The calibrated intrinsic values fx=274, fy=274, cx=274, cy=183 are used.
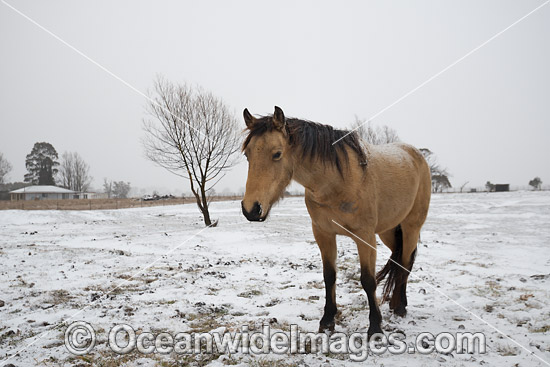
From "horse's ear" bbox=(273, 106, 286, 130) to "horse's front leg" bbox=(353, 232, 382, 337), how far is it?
140cm

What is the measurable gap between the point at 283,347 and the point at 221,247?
6.04 meters

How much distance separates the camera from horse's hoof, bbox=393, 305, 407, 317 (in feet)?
11.6

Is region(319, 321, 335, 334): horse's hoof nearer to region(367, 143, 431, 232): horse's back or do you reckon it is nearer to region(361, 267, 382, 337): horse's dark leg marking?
region(361, 267, 382, 337): horse's dark leg marking

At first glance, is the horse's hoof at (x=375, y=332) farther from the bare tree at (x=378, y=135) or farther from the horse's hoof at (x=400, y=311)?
the bare tree at (x=378, y=135)

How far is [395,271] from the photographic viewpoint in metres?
3.85

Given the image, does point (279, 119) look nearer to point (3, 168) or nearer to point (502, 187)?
point (502, 187)

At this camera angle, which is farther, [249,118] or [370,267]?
[370,267]

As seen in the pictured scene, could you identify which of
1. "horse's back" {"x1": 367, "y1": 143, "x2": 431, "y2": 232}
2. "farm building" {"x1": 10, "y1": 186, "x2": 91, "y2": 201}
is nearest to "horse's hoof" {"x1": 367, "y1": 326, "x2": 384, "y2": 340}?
"horse's back" {"x1": 367, "y1": 143, "x2": 431, "y2": 232}

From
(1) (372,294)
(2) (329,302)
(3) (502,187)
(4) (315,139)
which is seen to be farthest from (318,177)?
(3) (502,187)

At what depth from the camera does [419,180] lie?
12.7 feet

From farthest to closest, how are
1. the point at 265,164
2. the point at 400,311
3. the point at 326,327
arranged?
the point at 400,311 < the point at 326,327 < the point at 265,164

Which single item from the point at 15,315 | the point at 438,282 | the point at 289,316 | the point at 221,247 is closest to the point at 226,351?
the point at 289,316

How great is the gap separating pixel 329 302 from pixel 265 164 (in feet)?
6.20

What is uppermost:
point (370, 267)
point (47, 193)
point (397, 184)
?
point (47, 193)
